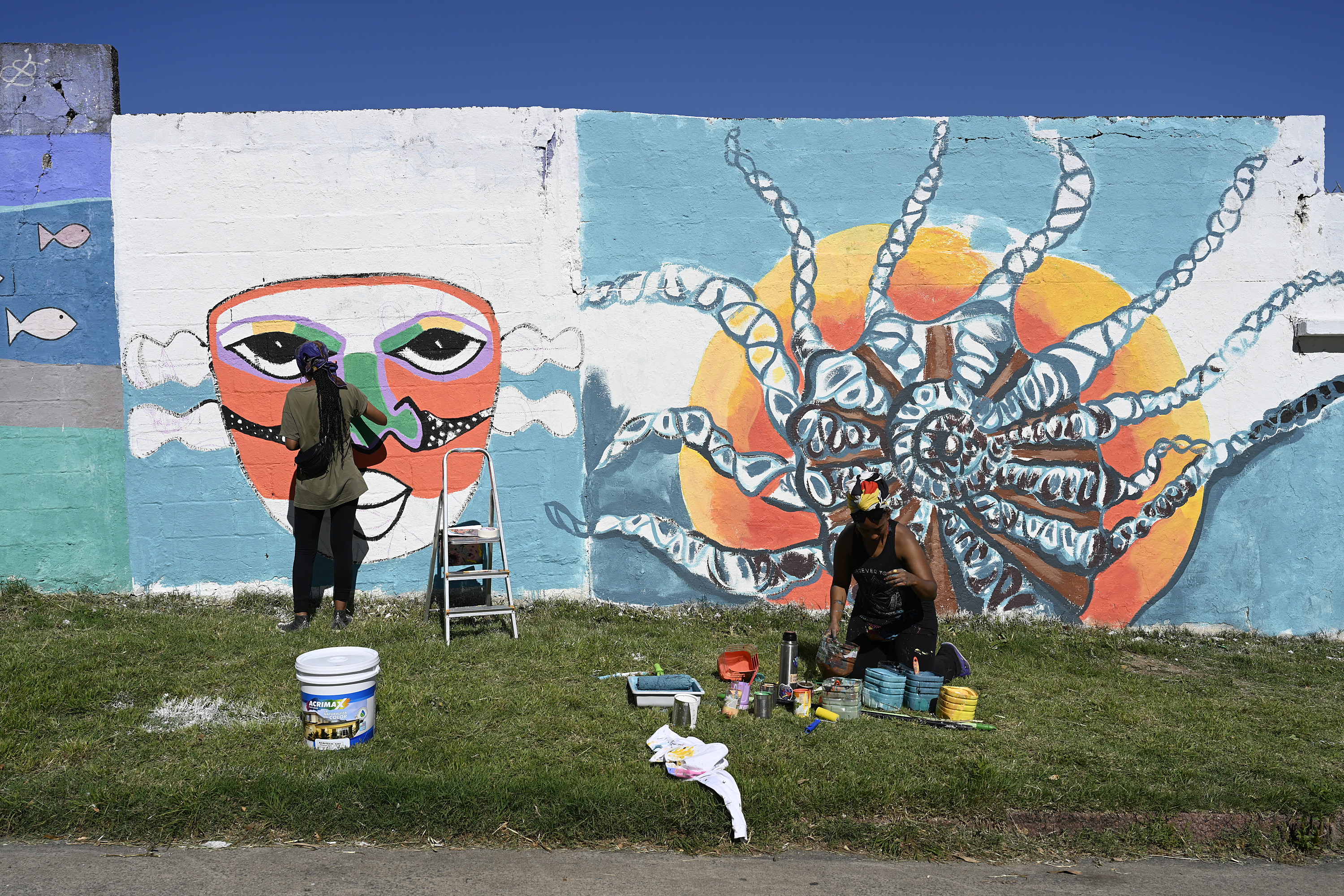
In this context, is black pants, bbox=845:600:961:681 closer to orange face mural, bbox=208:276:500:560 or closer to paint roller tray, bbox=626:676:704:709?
paint roller tray, bbox=626:676:704:709

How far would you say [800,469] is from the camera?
7.18 m

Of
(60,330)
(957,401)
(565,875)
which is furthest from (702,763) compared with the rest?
(60,330)

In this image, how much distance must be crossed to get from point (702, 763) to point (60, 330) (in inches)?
231

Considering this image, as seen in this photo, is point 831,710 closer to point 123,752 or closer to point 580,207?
point 123,752

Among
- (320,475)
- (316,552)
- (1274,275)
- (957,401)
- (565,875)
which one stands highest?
(1274,275)

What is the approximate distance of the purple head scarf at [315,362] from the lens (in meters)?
6.29

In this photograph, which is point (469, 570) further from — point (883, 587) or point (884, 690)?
point (884, 690)

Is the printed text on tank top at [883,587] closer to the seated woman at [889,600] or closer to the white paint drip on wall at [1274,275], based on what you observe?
the seated woman at [889,600]

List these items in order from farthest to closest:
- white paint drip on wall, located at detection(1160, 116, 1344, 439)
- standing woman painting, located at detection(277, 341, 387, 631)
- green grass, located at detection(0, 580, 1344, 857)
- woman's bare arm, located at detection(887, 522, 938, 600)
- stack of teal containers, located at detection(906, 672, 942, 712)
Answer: white paint drip on wall, located at detection(1160, 116, 1344, 439)
standing woman painting, located at detection(277, 341, 387, 631)
woman's bare arm, located at detection(887, 522, 938, 600)
stack of teal containers, located at detection(906, 672, 942, 712)
green grass, located at detection(0, 580, 1344, 857)

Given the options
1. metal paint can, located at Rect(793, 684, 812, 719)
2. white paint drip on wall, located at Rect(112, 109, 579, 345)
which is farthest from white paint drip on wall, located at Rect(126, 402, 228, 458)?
metal paint can, located at Rect(793, 684, 812, 719)

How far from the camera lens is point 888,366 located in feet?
23.5

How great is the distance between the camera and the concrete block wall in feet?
23.1

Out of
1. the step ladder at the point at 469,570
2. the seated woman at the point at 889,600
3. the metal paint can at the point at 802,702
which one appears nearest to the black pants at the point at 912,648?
the seated woman at the point at 889,600

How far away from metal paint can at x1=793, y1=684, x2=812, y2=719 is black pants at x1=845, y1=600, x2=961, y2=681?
1.51 ft
